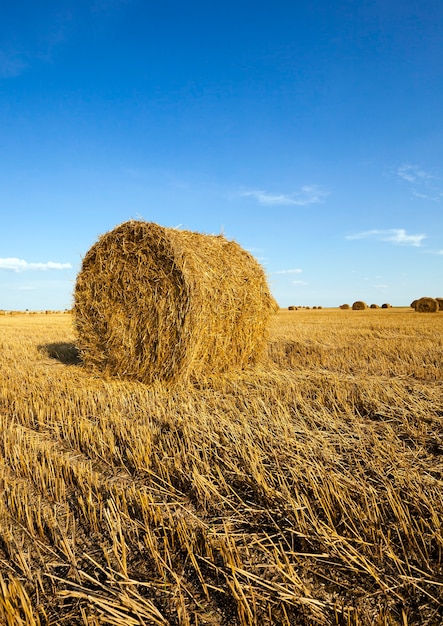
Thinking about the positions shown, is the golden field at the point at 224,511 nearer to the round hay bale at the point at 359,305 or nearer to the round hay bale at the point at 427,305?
the round hay bale at the point at 427,305

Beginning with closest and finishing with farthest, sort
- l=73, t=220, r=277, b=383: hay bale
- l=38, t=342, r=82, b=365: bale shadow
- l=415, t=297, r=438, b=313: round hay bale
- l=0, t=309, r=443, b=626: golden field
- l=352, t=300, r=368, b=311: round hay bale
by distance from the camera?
l=0, t=309, r=443, b=626: golden field < l=73, t=220, r=277, b=383: hay bale < l=38, t=342, r=82, b=365: bale shadow < l=415, t=297, r=438, b=313: round hay bale < l=352, t=300, r=368, b=311: round hay bale

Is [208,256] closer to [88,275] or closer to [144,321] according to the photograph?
[144,321]

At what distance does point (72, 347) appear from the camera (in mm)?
11680

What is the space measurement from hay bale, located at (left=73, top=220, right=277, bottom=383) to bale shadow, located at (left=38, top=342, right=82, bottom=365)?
1.29 metres

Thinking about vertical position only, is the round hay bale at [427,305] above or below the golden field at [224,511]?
above

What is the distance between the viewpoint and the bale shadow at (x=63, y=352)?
31.0 feet

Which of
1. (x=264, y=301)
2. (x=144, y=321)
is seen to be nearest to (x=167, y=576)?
(x=144, y=321)

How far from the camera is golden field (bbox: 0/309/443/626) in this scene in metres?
1.99

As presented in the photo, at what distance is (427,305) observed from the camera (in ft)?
94.5

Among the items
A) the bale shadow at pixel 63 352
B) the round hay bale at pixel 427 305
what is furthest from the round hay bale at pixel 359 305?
the bale shadow at pixel 63 352

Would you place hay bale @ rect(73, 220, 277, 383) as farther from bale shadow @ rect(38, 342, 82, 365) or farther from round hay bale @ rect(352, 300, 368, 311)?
round hay bale @ rect(352, 300, 368, 311)

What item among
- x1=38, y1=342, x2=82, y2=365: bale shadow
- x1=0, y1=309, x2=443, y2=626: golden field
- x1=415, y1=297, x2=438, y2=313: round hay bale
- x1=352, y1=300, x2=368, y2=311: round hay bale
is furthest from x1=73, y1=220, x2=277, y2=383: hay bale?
x1=352, y1=300, x2=368, y2=311: round hay bale

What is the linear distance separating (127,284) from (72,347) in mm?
4857

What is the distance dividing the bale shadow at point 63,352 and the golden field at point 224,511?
3.95 metres
